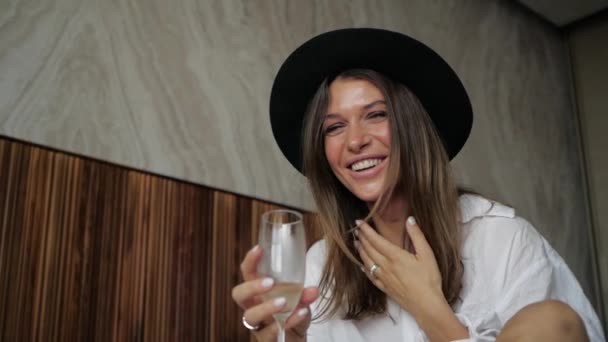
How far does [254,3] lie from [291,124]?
0.76 metres

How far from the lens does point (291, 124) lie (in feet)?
5.04

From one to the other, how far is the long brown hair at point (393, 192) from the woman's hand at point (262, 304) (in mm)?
335

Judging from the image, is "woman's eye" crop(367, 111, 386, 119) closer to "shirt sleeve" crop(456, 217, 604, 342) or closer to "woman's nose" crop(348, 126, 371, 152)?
"woman's nose" crop(348, 126, 371, 152)

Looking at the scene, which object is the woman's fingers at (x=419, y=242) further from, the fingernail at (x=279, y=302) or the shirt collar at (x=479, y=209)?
the fingernail at (x=279, y=302)

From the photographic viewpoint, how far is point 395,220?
1413mm

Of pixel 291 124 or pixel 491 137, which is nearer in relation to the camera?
pixel 291 124

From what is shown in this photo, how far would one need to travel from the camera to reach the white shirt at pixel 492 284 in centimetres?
112

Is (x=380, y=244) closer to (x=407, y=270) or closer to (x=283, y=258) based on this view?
(x=407, y=270)

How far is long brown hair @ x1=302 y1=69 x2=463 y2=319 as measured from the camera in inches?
50.8

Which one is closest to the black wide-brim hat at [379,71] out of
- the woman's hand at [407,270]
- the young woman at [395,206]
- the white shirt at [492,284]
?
the young woman at [395,206]

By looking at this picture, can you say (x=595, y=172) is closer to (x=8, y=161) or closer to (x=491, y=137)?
(x=491, y=137)

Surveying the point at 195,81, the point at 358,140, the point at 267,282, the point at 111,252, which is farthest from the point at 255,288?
the point at 195,81

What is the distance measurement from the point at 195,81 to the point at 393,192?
810mm

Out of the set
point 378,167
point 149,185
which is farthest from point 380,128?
Result: point 149,185
